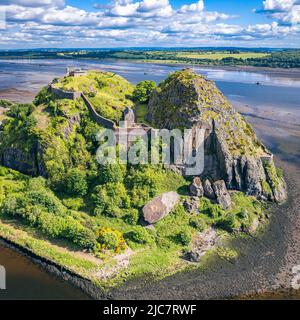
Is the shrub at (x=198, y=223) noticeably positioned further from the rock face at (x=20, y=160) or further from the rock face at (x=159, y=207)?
the rock face at (x=20, y=160)

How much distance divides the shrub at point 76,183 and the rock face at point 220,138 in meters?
17.2

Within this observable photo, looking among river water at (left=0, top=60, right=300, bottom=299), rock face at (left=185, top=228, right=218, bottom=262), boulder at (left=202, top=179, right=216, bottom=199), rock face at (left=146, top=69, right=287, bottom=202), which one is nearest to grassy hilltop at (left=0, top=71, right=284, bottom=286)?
rock face at (left=185, top=228, right=218, bottom=262)

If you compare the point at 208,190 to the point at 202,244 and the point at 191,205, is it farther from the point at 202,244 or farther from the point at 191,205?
the point at 202,244

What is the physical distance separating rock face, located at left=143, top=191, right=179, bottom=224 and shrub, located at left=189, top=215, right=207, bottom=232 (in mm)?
3749

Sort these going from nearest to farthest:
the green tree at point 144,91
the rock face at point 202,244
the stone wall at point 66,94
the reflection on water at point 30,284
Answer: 1. the reflection on water at point 30,284
2. the rock face at point 202,244
3. the stone wall at point 66,94
4. the green tree at point 144,91

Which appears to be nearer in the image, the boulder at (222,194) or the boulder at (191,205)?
the boulder at (191,205)

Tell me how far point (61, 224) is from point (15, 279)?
926cm

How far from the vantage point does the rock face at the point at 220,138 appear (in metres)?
62.4

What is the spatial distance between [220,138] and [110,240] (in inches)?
1011

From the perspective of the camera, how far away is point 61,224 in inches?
2046

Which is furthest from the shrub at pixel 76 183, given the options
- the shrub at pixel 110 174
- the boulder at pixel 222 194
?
the boulder at pixel 222 194

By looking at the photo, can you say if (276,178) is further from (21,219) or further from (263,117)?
(263,117)

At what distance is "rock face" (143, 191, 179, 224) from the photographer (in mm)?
54750

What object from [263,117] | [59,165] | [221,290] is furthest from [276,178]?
[263,117]
